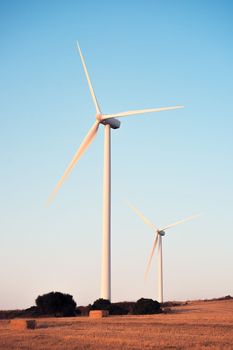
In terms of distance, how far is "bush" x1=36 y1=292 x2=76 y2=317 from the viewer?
220 ft

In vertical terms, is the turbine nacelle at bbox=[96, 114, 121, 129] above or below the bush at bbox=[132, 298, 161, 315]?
above

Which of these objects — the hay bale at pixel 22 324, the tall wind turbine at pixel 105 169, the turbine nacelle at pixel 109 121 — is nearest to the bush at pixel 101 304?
the tall wind turbine at pixel 105 169

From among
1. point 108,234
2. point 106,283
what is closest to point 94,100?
point 108,234

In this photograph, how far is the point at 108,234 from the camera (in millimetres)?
62781

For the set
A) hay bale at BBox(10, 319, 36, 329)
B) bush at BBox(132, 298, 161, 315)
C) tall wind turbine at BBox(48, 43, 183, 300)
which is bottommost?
hay bale at BBox(10, 319, 36, 329)

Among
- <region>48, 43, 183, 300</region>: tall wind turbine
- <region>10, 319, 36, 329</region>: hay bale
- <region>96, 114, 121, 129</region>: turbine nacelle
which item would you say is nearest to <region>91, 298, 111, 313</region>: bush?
<region>48, 43, 183, 300</region>: tall wind turbine

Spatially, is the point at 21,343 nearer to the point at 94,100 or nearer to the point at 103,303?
the point at 103,303

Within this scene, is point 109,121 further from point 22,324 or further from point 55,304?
point 22,324

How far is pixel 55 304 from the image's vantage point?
67938 mm

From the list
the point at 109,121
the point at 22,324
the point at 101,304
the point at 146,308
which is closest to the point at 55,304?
the point at 101,304

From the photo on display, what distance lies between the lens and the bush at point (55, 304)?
220 ft

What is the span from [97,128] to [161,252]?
2882 centimetres

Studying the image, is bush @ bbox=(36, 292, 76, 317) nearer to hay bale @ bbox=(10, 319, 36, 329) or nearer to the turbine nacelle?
the turbine nacelle

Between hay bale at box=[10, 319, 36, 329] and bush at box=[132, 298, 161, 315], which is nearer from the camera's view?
hay bale at box=[10, 319, 36, 329]
